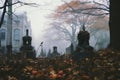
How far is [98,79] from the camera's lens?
682 centimetres

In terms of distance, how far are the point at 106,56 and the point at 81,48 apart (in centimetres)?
130

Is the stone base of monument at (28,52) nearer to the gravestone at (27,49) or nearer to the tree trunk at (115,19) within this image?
the gravestone at (27,49)

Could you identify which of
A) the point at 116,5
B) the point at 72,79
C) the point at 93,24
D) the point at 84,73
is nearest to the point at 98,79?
the point at 72,79

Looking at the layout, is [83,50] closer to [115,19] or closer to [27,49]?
[115,19]

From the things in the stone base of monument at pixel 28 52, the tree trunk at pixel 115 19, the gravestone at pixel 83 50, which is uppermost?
the tree trunk at pixel 115 19

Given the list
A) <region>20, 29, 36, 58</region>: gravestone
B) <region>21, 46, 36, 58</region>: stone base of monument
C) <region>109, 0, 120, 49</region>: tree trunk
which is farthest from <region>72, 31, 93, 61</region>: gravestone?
<region>21, 46, 36, 58</region>: stone base of monument

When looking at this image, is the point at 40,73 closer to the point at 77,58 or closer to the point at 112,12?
the point at 77,58

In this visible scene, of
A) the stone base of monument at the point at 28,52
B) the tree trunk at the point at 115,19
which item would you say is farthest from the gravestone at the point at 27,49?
the tree trunk at the point at 115,19

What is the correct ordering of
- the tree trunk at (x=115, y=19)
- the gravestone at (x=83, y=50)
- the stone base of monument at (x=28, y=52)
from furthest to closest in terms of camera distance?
1. the stone base of monument at (x=28, y=52)
2. the tree trunk at (x=115, y=19)
3. the gravestone at (x=83, y=50)

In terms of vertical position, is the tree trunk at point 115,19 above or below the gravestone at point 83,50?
above

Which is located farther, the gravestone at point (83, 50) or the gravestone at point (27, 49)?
the gravestone at point (27, 49)

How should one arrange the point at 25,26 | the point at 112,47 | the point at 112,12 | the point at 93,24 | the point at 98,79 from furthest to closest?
the point at 25,26
the point at 93,24
the point at 112,12
the point at 112,47
the point at 98,79

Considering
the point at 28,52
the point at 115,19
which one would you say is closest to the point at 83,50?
the point at 115,19

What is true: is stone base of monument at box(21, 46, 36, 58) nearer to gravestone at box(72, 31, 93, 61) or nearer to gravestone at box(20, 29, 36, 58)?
gravestone at box(20, 29, 36, 58)
